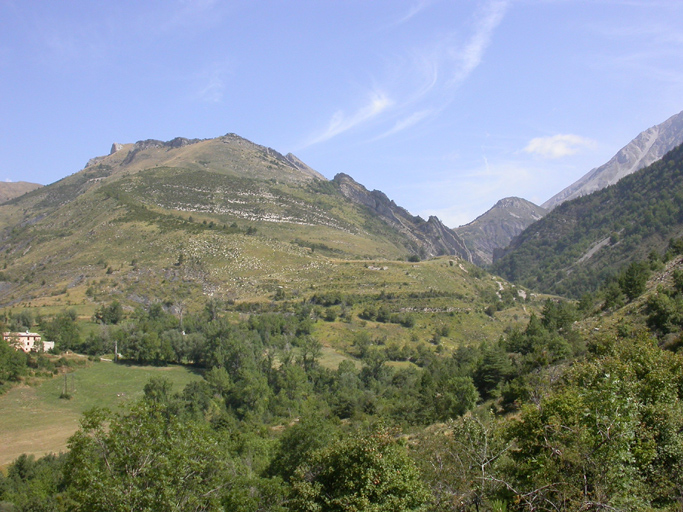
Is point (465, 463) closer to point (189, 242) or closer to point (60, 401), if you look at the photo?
point (60, 401)

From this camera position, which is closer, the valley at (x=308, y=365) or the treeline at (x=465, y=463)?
the treeline at (x=465, y=463)

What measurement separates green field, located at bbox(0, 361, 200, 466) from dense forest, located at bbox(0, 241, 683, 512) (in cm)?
342

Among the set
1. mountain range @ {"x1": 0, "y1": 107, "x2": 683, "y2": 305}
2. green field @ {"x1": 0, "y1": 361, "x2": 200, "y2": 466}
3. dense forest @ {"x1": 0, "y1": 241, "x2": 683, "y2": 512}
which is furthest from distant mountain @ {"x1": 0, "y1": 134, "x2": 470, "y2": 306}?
green field @ {"x1": 0, "y1": 361, "x2": 200, "y2": 466}

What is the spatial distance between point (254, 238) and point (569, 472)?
12867 cm

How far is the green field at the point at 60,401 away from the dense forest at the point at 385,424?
11.2ft

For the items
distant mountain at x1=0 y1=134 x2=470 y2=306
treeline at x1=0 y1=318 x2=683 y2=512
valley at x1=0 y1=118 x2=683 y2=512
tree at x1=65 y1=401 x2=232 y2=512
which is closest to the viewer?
treeline at x1=0 y1=318 x2=683 y2=512

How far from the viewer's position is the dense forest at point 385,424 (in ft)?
52.9

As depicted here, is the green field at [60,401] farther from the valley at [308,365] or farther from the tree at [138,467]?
the tree at [138,467]

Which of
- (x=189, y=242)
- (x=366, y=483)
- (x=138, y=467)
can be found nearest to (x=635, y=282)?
(x=366, y=483)

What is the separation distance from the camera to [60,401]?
64062mm

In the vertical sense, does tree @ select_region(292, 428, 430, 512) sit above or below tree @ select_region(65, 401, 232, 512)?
below

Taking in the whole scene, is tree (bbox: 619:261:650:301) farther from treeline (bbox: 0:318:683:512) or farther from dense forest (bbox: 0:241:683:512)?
treeline (bbox: 0:318:683:512)

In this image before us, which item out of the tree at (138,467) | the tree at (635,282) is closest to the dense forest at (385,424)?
the tree at (138,467)

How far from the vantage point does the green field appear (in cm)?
5262
